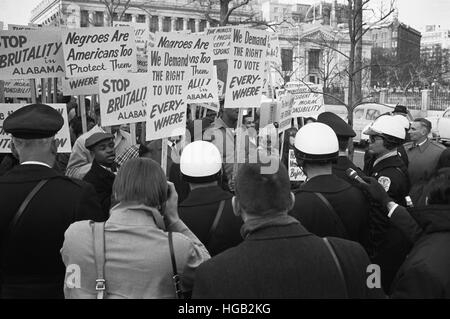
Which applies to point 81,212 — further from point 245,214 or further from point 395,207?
point 395,207

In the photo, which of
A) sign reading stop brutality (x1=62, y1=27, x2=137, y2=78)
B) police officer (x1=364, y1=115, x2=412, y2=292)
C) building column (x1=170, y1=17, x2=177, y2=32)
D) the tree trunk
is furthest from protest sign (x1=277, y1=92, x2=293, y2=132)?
building column (x1=170, y1=17, x2=177, y2=32)

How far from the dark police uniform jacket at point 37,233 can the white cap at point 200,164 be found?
2.58 ft

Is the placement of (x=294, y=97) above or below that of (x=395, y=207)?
above

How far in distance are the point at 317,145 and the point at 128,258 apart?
1.61 metres

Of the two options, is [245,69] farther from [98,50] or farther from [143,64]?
[143,64]

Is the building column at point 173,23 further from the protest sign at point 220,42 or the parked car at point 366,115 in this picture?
the protest sign at point 220,42

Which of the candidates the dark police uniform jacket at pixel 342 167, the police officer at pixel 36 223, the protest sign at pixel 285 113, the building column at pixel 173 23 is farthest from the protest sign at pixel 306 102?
the building column at pixel 173 23

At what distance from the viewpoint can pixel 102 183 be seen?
14.4 ft

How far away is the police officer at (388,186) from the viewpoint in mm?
3846

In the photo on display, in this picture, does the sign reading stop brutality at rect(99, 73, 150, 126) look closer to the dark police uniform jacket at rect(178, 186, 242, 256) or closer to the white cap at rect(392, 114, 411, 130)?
the dark police uniform jacket at rect(178, 186, 242, 256)

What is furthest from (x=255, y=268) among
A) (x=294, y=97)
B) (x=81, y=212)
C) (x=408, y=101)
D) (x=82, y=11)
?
(x=82, y=11)

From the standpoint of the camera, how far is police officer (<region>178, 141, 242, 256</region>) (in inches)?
128

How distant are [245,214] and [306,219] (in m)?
1.12

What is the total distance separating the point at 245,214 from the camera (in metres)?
2.23
